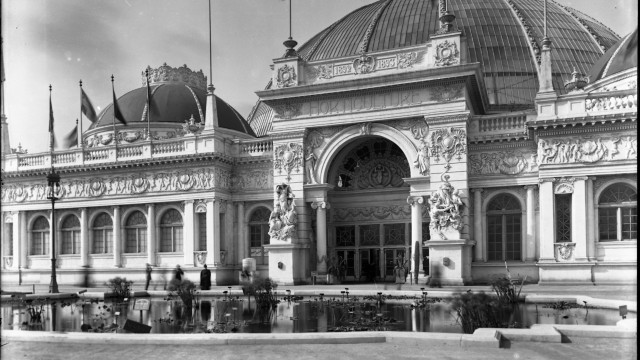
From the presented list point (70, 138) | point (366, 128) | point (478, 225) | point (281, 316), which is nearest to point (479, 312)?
point (281, 316)

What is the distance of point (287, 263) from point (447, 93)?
1278cm

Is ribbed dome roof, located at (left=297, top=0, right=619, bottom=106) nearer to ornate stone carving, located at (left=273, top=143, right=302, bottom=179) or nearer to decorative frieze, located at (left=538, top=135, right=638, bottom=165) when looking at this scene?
ornate stone carving, located at (left=273, top=143, right=302, bottom=179)

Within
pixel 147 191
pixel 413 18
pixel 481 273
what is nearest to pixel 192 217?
pixel 147 191

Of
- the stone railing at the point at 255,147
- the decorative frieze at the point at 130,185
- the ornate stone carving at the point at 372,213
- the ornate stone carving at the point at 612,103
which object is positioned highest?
the ornate stone carving at the point at 612,103

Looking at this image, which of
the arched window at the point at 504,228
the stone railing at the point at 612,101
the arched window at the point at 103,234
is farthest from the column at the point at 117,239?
the stone railing at the point at 612,101

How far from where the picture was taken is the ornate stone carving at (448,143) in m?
33.2

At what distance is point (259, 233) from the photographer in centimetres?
4022

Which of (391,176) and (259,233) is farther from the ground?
(391,176)

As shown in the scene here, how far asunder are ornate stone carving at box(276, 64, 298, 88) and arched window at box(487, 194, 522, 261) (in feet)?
42.9

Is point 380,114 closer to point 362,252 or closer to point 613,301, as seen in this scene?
point 362,252

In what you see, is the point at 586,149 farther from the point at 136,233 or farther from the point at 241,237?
the point at 136,233

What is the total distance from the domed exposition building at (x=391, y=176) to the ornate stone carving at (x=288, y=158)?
3.5 inches

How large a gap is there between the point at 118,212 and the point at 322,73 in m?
16.4

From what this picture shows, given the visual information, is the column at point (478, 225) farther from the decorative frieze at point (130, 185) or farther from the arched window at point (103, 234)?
the arched window at point (103, 234)
